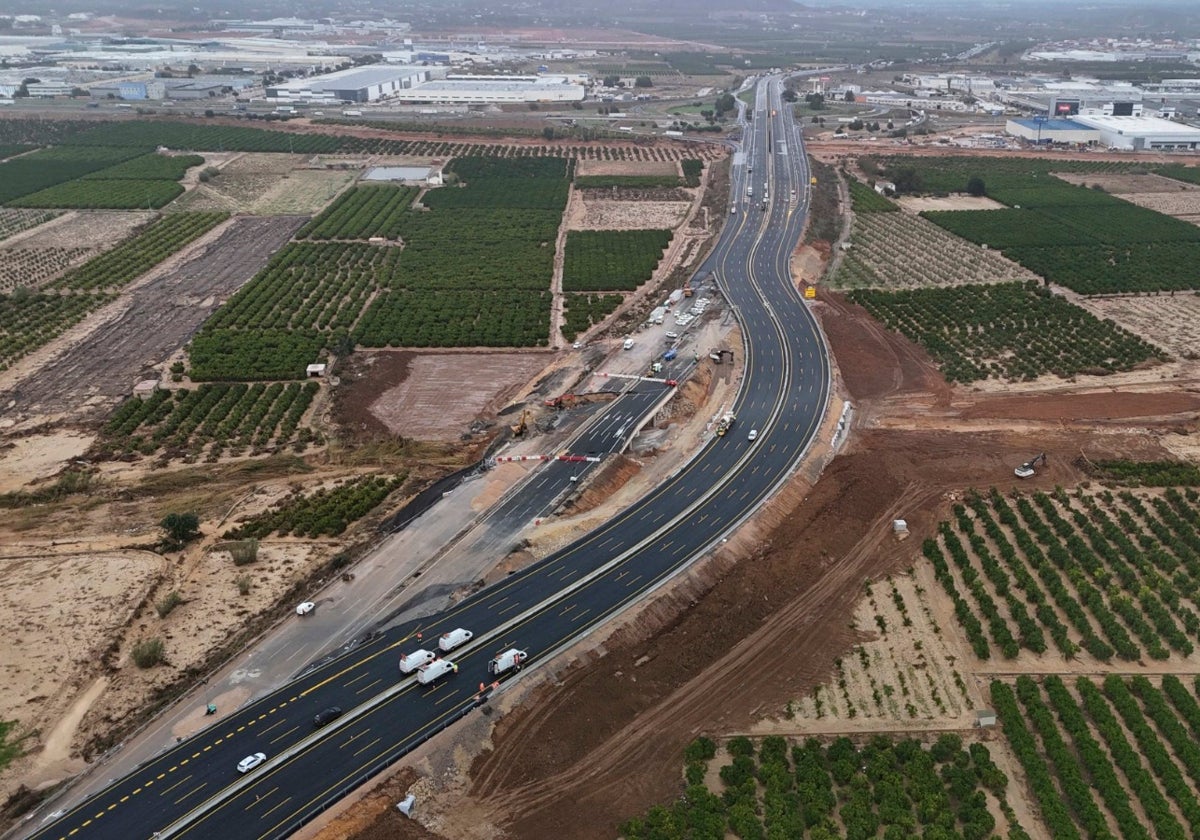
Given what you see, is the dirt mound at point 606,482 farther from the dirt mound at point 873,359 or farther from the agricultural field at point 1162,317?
the agricultural field at point 1162,317

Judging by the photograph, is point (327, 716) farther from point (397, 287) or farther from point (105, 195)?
point (105, 195)

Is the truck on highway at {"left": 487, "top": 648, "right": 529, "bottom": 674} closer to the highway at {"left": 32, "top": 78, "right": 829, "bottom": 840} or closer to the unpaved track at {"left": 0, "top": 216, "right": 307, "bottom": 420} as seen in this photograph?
the highway at {"left": 32, "top": 78, "right": 829, "bottom": 840}

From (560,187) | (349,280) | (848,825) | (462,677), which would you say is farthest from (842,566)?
(560,187)

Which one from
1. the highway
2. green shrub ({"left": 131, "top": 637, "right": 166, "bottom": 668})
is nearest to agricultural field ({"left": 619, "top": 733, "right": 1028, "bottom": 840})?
the highway

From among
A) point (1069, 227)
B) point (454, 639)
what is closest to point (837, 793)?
point (454, 639)

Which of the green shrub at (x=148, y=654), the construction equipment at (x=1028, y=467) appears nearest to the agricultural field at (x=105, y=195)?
the green shrub at (x=148, y=654)
